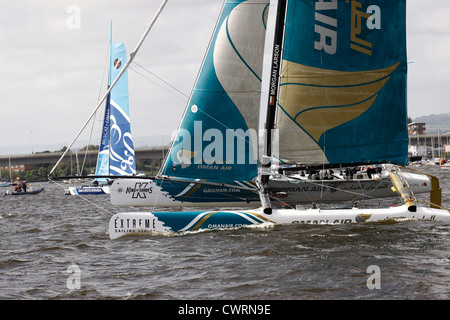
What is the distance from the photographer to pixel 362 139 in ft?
64.4

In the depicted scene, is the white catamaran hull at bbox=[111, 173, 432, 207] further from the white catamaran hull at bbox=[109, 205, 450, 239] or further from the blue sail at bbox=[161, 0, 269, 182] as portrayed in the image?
the white catamaran hull at bbox=[109, 205, 450, 239]

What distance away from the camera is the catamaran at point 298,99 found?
18266 millimetres

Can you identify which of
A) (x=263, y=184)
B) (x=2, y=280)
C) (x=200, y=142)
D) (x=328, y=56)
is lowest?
(x=2, y=280)

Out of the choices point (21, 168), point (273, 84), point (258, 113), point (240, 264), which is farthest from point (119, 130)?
point (21, 168)

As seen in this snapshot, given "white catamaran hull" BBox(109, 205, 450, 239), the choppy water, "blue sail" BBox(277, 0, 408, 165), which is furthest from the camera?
"blue sail" BBox(277, 0, 408, 165)

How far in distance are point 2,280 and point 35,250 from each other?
389 cm

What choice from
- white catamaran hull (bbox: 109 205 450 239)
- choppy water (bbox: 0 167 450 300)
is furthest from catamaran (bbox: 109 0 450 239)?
choppy water (bbox: 0 167 450 300)

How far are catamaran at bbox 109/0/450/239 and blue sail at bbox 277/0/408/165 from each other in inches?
1.2

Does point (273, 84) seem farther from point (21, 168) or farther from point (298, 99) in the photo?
point (21, 168)

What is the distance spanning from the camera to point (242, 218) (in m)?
16.7

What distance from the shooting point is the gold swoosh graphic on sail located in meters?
18.9

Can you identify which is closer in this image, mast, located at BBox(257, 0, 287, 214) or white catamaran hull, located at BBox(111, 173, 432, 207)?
mast, located at BBox(257, 0, 287, 214)
